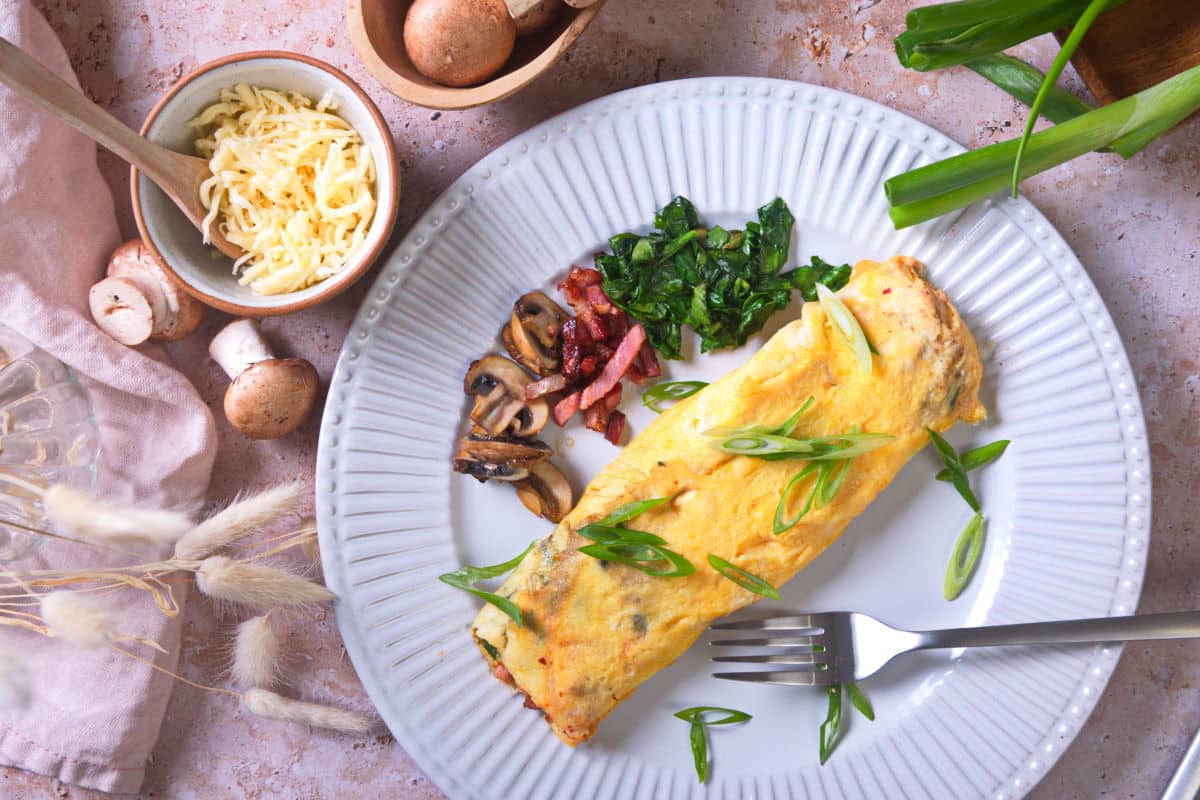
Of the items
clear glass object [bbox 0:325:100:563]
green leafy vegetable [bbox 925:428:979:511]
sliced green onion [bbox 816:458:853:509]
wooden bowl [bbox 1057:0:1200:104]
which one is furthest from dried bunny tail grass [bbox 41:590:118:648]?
wooden bowl [bbox 1057:0:1200:104]

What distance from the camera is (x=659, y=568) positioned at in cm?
283

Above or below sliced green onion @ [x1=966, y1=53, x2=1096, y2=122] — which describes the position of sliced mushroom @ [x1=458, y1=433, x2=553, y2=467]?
below

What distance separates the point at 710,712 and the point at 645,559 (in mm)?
783

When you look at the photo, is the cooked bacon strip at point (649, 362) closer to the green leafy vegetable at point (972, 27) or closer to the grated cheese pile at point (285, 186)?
the grated cheese pile at point (285, 186)

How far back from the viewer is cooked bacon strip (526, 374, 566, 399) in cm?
318

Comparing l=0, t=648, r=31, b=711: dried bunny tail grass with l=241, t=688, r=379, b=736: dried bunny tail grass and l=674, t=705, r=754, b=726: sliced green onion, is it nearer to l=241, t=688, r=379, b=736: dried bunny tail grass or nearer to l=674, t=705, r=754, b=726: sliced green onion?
l=241, t=688, r=379, b=736: dried bunny tail grass

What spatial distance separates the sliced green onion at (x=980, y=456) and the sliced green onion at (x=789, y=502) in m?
0.67

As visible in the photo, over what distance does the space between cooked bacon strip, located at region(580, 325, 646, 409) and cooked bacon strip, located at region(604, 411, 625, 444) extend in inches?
4.1

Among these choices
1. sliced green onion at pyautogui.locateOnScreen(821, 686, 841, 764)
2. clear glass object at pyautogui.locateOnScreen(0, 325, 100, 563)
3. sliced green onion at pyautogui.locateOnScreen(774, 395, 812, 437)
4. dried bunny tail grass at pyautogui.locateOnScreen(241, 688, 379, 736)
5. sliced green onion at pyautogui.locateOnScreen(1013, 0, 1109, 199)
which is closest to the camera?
sliced green onion at pyautogui.locateOnScreen(1013, 0, 1109, 199)

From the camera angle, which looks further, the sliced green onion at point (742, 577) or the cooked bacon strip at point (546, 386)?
the cooked bacon strip at point (546, 386)

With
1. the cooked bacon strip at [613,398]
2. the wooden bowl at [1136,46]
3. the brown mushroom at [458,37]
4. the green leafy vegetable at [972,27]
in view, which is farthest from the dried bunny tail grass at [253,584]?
the wooden bowl at [1136,46]

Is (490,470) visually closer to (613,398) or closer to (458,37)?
(613,398)

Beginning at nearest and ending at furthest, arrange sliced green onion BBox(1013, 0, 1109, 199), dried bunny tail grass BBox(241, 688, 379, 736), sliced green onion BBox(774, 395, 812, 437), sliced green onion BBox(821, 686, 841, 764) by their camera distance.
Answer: sliced green onion BBox(1013, 0, 1109, 199)
sliced green onion BBox(774, 395, 812, 437)
sliced green onion BBox(821, 686, 841, 764)
dried bunny tail grass BBox(241, 688, 379, 736)

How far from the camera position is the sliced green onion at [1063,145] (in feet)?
9.34
